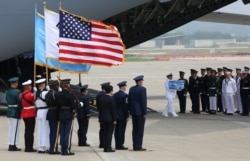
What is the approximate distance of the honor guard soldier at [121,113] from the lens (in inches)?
493

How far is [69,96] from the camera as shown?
11.7 metres

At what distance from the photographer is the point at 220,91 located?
786 inches

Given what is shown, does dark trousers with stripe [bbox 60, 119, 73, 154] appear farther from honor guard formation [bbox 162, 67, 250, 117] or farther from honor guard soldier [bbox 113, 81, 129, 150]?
honor guard formation [bbox 162, 67, 250, 117]

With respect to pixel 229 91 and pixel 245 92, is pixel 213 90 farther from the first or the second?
pixel 245 92

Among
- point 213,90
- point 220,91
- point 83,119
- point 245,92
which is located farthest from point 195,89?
point 83,119

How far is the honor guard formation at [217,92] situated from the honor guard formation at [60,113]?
248 inches

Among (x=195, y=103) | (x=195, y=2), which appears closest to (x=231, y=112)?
(x=195, y=103)

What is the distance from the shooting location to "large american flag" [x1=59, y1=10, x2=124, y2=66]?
1213cm

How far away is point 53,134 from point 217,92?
9060 millimetres

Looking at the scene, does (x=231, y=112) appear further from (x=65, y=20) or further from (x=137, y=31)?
(x=65, y=20)

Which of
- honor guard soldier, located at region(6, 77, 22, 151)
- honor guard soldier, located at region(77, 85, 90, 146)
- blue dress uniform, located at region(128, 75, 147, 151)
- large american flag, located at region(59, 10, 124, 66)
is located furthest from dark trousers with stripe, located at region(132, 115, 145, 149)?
honor guard soldier, located at region(6, 77, 22, 151)

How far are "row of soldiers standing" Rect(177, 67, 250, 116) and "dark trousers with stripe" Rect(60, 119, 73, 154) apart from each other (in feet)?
27.8

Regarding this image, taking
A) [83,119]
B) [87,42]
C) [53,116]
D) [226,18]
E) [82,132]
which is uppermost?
[226,18]

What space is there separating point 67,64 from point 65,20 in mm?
1522
